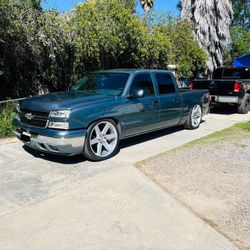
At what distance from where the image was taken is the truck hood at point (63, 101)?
507cm

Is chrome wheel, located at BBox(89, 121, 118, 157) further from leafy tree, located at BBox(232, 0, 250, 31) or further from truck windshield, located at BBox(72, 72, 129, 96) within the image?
leafy tree, located at BBox(232, 0, 250, 31)

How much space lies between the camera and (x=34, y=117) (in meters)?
5.26

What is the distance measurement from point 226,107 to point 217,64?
26.7ft

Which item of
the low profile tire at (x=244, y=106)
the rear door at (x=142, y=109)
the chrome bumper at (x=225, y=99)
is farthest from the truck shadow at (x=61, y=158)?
the low profile tire at (x=244, y=106)

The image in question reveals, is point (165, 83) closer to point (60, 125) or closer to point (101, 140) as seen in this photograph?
point (101, 140)

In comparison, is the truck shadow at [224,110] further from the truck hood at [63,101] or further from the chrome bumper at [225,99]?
the truck hood at [63,101]

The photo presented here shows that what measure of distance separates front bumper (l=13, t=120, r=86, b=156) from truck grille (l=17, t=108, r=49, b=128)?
0.09m

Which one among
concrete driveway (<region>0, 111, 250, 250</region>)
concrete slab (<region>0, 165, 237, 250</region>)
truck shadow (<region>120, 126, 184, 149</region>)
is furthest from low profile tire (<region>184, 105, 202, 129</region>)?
A: concrete slab (<region>0, 165, 237, 250</region>)

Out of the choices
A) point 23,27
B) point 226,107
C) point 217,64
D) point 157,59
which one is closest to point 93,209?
point 23,27

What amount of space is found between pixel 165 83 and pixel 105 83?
1.58 m

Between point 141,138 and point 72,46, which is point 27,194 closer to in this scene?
point 141,138

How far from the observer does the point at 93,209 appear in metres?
3.75

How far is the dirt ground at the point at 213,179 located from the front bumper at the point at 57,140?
3.84ft

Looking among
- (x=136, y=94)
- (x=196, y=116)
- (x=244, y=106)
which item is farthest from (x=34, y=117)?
Answer: (x=244, y=106)
